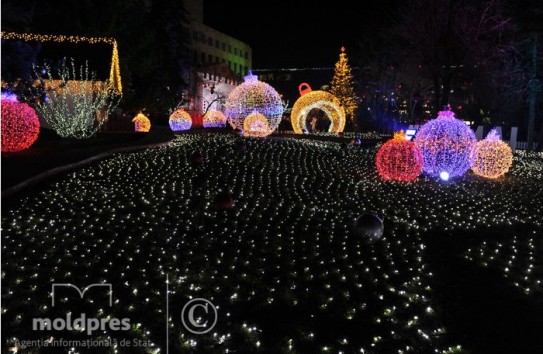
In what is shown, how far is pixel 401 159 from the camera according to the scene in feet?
40.0

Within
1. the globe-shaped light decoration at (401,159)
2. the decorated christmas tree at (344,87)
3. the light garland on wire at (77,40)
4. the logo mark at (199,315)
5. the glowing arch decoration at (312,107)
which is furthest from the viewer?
the decorated christmas tree at (344,87)

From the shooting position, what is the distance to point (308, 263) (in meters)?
6.22

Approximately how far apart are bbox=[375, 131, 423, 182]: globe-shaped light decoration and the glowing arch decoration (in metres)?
15.9

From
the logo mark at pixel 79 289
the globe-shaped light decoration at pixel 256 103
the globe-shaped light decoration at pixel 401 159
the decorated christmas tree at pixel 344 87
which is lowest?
the logo mark at pixel 79 289

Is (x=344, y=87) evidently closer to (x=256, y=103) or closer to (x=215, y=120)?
(x=215, y=120)

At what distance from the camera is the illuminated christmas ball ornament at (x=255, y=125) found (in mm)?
21656

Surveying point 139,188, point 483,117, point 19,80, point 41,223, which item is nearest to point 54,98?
point 19,80

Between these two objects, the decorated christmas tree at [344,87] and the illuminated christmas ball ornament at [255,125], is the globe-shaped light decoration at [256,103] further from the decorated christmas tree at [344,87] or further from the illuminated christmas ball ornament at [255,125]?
the decorated christmas tree at [344,87]

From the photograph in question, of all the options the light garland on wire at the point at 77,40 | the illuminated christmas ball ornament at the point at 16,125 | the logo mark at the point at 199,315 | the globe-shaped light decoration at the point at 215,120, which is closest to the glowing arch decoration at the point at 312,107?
the globe-shaped light decoration at the point at 215,120

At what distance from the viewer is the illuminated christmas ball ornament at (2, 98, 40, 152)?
1241cm

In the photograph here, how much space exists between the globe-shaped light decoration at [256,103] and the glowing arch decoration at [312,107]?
645cm

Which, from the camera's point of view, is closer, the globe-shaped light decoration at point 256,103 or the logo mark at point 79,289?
the logo mark at point 79,289

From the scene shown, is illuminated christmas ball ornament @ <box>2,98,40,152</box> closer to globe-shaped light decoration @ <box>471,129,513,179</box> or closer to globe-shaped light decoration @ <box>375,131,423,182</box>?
globe-shaped light decoration @ <box>375,131,423,182</box>

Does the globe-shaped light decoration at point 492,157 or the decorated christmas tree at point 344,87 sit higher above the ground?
the decorated christmas tree at point 344,87
